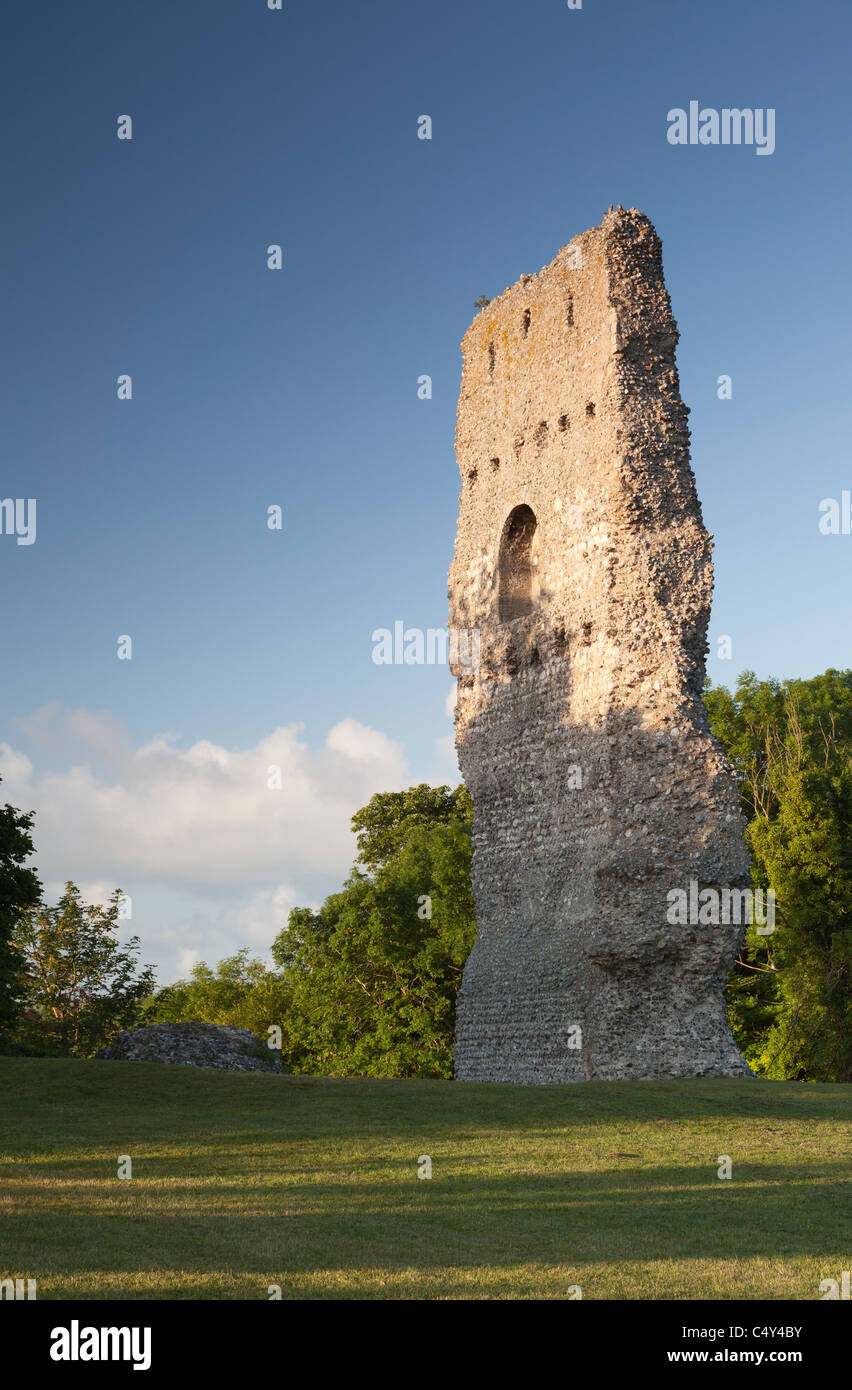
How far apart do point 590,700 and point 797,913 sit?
12.3 meters

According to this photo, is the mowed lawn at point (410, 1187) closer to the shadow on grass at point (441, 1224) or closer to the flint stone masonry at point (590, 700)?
the shadow on grass at point (441, 1224)

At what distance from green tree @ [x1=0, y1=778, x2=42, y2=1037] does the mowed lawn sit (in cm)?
429

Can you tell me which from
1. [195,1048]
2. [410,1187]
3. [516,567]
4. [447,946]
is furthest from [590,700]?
[447,946]

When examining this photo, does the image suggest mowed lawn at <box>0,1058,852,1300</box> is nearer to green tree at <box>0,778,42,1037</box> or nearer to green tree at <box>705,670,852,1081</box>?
green tree at <box>0,778,42,1037</box>

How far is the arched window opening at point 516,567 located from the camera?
21.8 metres

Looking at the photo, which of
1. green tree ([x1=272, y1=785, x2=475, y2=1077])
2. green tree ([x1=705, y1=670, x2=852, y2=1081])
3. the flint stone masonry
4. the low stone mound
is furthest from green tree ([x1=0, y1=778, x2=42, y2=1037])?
green tree ([x1=705, y1=670, x2=852, y2=1081])

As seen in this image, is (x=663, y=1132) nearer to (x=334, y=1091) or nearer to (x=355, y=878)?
(x=334, y=1091)

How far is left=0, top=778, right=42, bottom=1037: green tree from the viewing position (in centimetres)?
1975

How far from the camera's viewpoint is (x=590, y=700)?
62.5 ft

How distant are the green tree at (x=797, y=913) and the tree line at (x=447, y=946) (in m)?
0.04

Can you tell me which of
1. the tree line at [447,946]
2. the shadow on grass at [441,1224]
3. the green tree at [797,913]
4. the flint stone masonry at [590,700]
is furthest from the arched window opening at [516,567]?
the shadow on grass at [441,1224]

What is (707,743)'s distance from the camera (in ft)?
59.0

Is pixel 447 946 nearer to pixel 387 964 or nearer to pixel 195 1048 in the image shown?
pixel 387 964

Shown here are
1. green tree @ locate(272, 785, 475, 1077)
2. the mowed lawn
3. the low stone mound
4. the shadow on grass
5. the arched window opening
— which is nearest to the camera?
the mowed lawn
